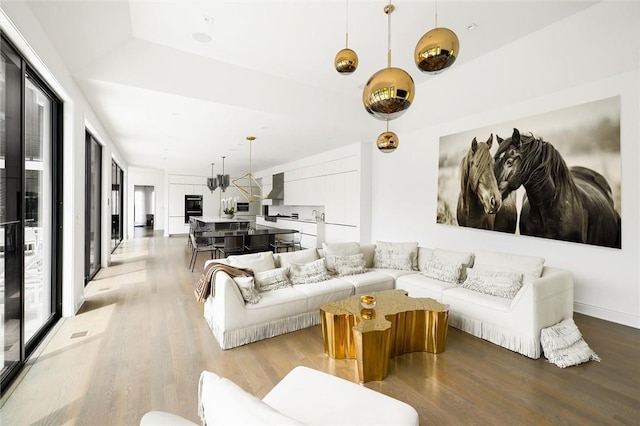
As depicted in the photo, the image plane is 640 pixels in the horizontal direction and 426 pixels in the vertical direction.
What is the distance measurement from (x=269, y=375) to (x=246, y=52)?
3.84m

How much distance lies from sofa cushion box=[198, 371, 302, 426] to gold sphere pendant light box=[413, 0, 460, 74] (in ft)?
6.15

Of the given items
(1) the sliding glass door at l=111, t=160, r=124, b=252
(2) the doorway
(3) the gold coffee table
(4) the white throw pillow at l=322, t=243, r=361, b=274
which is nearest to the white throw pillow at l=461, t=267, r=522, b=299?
(3) the gold coffee table

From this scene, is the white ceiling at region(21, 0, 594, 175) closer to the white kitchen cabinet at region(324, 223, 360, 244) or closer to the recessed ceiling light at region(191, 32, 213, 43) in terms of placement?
the recessed ceiling light at region(191, 32, 213, 43)

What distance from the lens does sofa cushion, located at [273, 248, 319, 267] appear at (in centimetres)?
388

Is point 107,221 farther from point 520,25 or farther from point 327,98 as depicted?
point 520,25

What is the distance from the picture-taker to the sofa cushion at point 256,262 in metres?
3.54

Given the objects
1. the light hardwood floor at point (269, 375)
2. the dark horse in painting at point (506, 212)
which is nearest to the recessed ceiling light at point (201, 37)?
the light hardwood floor at point (269, 375)

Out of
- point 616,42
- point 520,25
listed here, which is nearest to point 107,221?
point 520,25

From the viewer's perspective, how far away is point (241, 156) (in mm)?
9039

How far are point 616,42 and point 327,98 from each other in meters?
3.68

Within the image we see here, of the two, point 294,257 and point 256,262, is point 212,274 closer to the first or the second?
point 256,262

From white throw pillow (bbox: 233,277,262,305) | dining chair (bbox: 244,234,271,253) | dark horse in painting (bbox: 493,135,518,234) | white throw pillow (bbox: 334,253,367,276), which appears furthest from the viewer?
dining chair (bbox: 244,234,271,253)

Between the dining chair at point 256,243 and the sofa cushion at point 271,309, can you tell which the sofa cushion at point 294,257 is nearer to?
the sofa cushion at point 271,309

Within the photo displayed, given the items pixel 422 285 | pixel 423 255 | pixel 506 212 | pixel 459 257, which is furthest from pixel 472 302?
pixel 506 212
